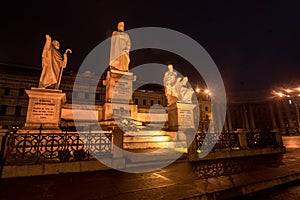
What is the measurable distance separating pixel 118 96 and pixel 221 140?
24.2 ft

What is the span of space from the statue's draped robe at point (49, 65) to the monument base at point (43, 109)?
799 mm

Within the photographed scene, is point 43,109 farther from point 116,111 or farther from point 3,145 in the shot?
point 116,111

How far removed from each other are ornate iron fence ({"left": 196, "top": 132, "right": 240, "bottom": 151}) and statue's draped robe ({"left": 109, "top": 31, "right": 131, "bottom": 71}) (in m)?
8.34

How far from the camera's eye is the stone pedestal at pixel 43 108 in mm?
7902

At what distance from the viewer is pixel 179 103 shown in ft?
36.3

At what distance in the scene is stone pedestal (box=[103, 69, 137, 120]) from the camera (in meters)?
10.9

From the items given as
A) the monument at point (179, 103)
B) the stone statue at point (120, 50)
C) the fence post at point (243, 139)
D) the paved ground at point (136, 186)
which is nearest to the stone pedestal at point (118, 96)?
the stone statue at point (120, 50)

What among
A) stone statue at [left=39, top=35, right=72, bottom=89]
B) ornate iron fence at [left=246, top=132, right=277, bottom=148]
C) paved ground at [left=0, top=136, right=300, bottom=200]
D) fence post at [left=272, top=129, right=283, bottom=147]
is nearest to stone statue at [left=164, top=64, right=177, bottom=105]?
ornate iron fence at [left=246, top=132, right=277, bottom=148]

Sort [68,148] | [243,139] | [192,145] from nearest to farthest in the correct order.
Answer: [68,148] < [192,145] < [243,139]

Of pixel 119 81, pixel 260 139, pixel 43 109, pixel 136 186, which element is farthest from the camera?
pixel 119 81

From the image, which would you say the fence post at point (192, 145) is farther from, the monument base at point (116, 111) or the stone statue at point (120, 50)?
the stone statue at point (120, 50)

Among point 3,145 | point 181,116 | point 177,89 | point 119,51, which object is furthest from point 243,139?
point 119,51

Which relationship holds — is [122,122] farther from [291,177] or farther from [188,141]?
[291,177]

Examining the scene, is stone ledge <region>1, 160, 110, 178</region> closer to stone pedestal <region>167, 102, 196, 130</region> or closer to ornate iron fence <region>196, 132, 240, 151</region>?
ornate iron fence <region>196, 132, 240, 151</region>
